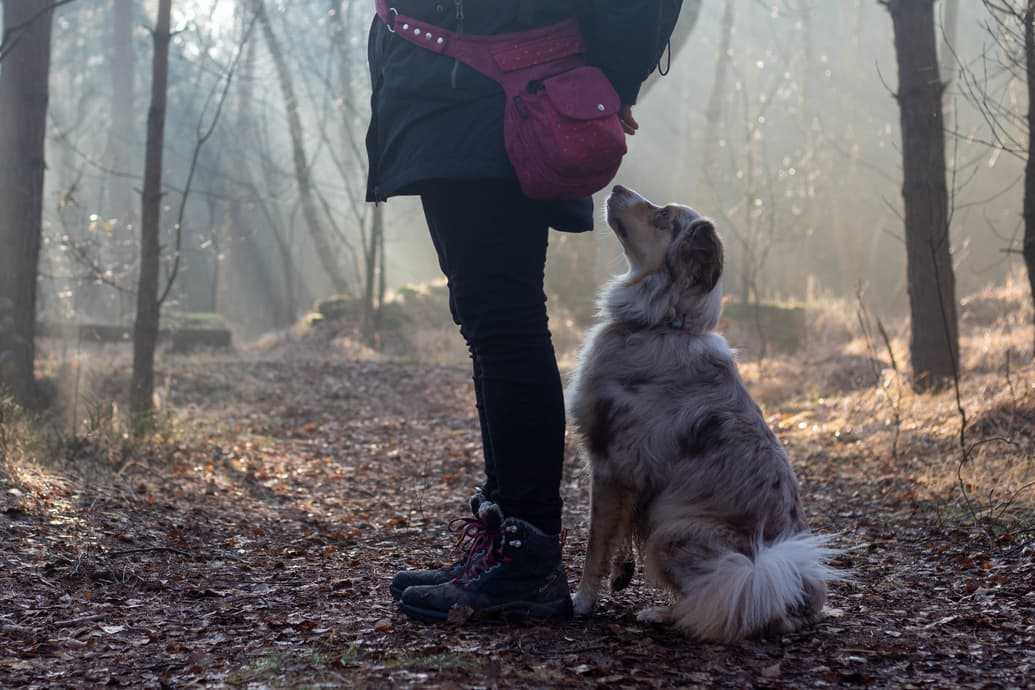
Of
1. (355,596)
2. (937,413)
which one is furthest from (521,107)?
(937,413)

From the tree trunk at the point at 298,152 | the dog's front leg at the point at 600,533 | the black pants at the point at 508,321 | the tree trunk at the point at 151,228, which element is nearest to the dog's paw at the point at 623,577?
the dog's front leg at the point at 600,533

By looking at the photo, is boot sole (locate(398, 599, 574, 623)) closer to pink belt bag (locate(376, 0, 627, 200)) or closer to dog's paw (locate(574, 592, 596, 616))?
dog's paw (locate(574, 592, 596, 616))

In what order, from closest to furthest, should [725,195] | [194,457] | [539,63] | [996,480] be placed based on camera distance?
1. [539,63]
2. [996,480]
3. [194,457]
4. [725,195]

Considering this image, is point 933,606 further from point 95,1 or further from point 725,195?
point 95,1

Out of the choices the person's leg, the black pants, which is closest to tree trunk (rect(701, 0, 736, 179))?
the person's leg

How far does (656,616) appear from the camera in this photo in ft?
10.5

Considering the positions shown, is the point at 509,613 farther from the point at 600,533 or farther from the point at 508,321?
the point at 508,321

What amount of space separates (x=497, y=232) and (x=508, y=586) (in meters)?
1.09

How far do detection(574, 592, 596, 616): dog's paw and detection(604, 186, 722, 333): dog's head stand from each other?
3.11ft

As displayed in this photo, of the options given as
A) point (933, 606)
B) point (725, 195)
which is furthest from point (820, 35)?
point (933, 606)

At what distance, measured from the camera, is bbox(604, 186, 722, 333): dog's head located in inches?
136

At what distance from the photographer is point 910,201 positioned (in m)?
8.57

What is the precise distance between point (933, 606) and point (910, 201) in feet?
19.3

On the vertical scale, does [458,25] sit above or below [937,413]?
above
